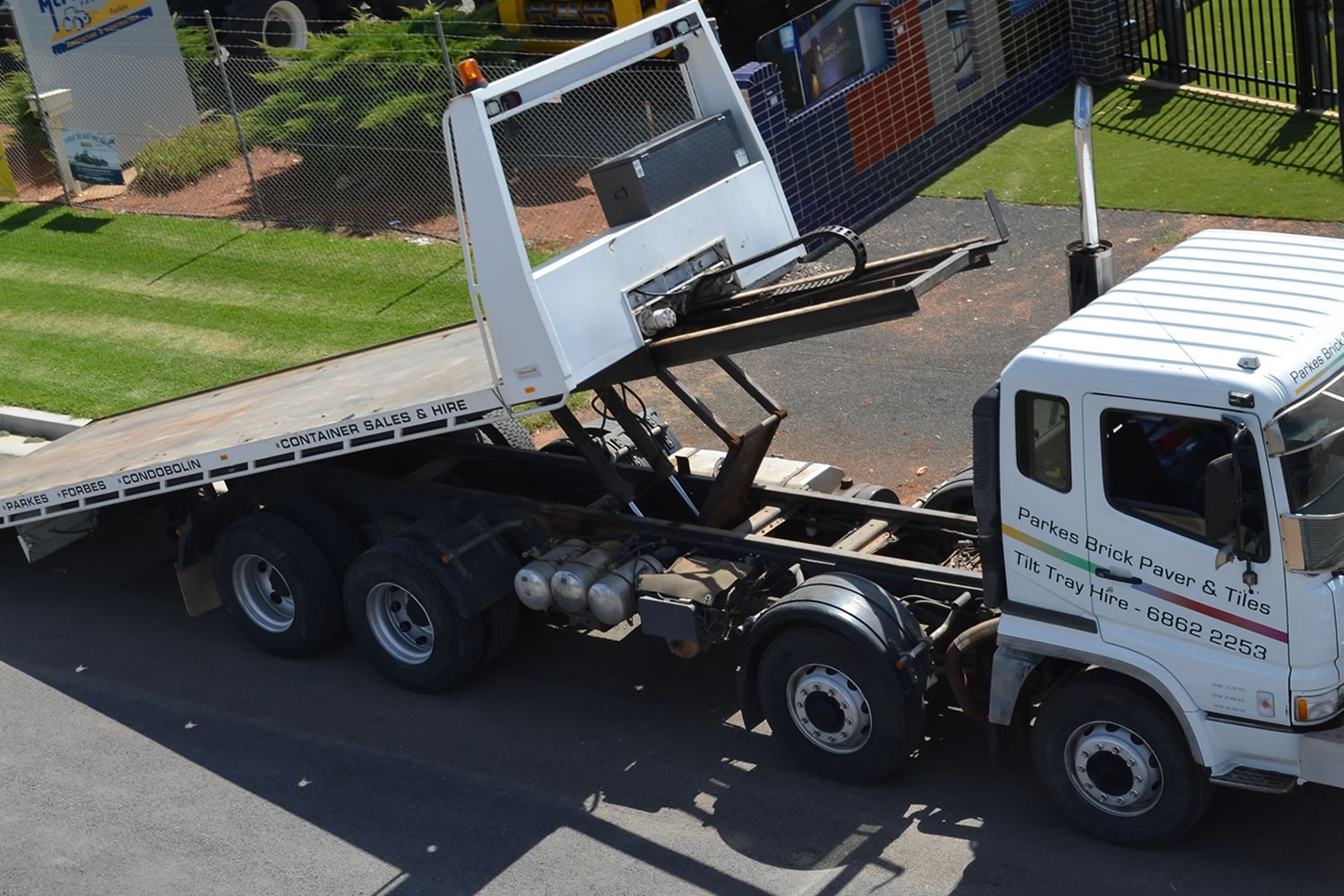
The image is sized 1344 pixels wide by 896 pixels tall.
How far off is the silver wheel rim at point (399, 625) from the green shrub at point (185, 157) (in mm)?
12044

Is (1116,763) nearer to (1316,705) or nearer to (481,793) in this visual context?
(1316,705)

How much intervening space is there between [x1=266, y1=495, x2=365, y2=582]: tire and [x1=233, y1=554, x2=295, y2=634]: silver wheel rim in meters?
0.32

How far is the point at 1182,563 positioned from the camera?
5844 millimetres

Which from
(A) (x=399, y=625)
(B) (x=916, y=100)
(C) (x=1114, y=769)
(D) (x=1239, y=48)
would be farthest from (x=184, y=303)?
(D) (x=1239, y=48)

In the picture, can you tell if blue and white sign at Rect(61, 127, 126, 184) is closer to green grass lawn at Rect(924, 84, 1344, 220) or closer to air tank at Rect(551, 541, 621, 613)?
green grass lawn at Rect(924, 84, 1344, 220)

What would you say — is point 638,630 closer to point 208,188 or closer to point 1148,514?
point 1148,514

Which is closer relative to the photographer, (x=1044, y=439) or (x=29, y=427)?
(x=1044, y=439)

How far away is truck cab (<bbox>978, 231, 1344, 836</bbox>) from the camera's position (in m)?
5.55

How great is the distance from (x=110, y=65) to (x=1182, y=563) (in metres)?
16.7

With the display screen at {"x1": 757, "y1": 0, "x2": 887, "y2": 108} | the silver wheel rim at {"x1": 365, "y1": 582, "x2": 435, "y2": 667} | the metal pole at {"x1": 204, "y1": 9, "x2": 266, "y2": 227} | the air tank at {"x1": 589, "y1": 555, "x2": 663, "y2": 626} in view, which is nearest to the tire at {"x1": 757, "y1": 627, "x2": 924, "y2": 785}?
the air tank at {"x1": 589, "y1": 555, "x2": 663, "y2": 626}

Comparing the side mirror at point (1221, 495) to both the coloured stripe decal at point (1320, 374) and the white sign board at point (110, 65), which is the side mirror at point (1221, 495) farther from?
the white sign board at point (110, 65)

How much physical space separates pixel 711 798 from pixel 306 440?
3.00 m

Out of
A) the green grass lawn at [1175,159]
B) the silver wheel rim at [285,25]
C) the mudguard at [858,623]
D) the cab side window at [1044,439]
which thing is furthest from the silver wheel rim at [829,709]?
the silver wheel rim at [285,25]

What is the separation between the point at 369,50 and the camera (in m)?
17.0
